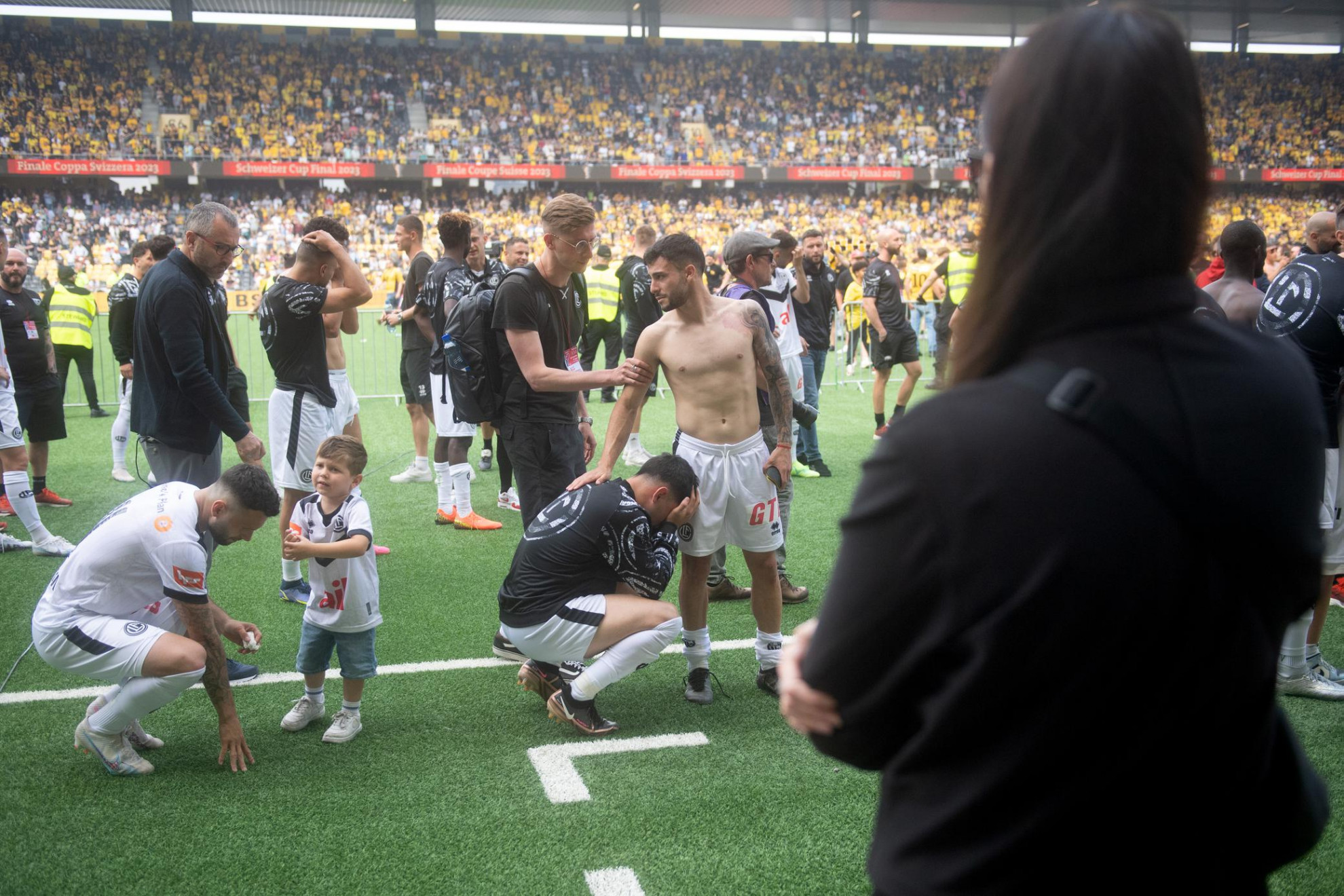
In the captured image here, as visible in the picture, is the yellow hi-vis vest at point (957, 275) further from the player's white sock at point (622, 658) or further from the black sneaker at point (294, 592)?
the player's white sock at point (622, 658)

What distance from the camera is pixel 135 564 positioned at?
391 cm

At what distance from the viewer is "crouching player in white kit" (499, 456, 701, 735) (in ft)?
14.2

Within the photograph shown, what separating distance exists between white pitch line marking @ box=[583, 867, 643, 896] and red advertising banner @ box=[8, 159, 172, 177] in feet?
122

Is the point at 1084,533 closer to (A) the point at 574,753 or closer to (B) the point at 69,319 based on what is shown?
(A) the point at 574,753

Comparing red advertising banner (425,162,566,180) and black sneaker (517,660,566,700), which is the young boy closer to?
black sneaker (517,660,566,700)

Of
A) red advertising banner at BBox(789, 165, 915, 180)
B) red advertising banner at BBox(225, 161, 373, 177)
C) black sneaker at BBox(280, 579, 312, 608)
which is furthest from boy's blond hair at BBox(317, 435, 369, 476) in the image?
red advertising banner at BBox(789, 165, 915, 180)

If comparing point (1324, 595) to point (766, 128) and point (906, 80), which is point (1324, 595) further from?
point (906, 80)

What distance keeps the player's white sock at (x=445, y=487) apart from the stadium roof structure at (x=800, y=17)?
119 feet

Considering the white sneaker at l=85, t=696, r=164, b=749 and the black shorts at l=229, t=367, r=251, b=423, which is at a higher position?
the black shorts at l=229, t=367, r=251, b=423

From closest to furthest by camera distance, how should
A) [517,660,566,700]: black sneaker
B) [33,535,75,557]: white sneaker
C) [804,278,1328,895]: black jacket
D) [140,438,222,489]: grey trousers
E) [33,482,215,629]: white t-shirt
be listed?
[804,278,1328,895]: black jacket → [33,482,215,629]: white t-shirt → [517,660,566,700]: black sneaker → [140,438,222,489]: grey trousers → [33,535,75,557]: white sneaker

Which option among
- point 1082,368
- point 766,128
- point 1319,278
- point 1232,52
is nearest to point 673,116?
point 766,128

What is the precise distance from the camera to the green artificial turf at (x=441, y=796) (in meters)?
3.26

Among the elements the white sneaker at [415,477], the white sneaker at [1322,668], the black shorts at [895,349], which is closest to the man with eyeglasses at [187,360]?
the white sneaker at [415,477]

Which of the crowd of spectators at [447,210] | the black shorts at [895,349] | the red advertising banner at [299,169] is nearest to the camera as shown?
the black shorts at [895,349]
